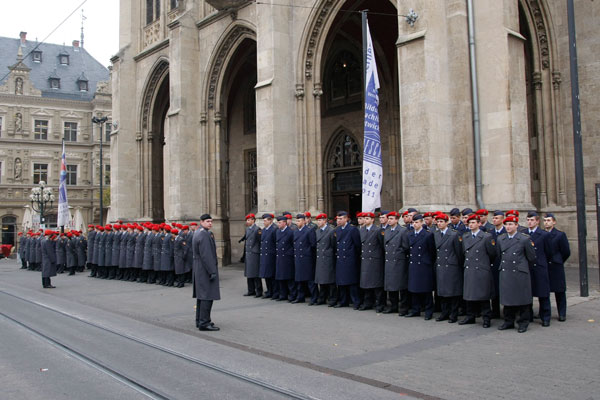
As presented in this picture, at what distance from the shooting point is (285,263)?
11.9m

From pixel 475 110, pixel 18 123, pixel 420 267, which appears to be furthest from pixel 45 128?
pixel 420 267

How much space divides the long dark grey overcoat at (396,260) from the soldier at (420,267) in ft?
0.61

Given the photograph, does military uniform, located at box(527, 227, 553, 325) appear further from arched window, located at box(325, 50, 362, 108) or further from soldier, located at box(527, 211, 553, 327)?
arched window, located at box(325, 50, 362, 108)

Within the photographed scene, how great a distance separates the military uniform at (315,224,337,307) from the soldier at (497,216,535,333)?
374 centimetres

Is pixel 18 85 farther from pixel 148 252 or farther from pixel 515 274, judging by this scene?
pixel 515 274

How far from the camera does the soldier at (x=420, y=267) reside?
927cm

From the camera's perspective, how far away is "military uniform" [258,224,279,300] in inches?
481

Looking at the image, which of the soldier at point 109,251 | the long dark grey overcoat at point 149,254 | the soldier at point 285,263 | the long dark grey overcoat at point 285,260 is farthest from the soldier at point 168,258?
the long dark grey overcoat at point 285,260

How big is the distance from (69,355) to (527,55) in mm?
15909

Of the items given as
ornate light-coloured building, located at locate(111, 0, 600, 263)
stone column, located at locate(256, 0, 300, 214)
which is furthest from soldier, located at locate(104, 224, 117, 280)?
stone column, located at locate(256, 0, 300, 214)

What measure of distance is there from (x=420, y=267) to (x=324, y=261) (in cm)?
235

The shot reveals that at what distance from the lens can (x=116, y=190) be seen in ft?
87.3

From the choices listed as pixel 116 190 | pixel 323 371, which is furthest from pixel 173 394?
pixel 116 190

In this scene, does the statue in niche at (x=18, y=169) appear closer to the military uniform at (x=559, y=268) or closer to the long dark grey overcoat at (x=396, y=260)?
the long dark grey overcoat at (x=396, y=260)
